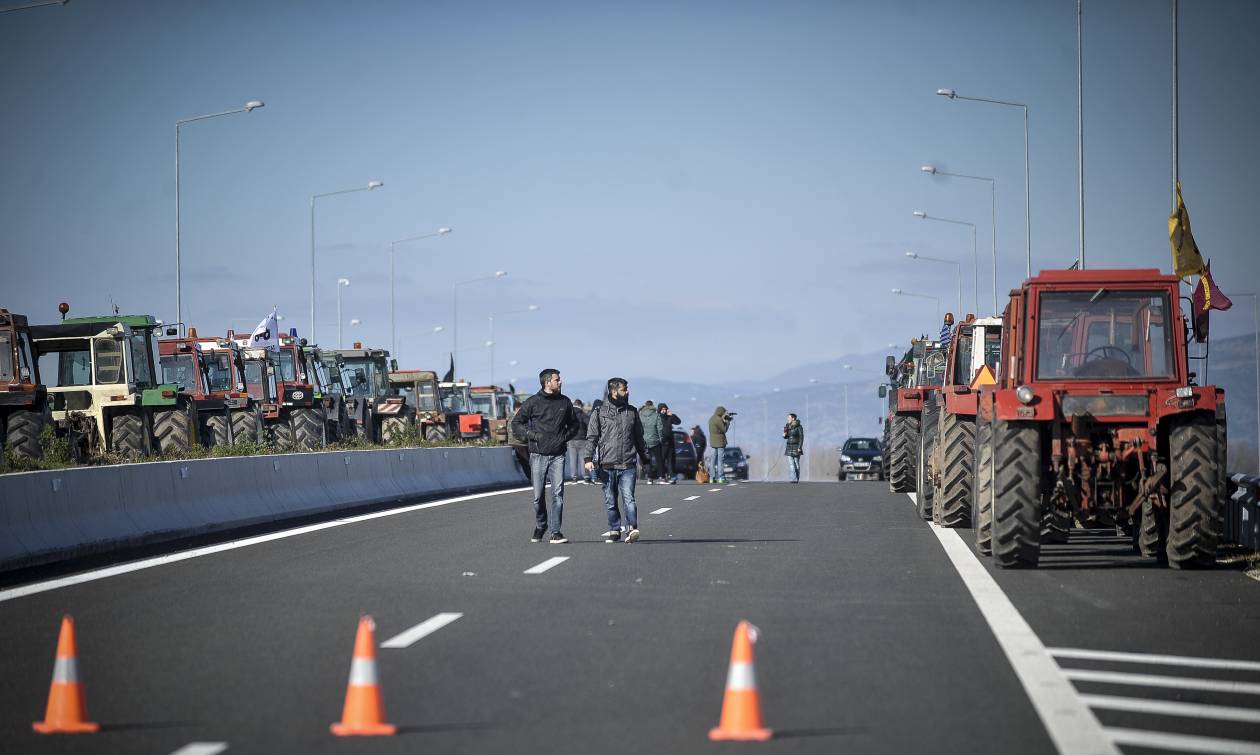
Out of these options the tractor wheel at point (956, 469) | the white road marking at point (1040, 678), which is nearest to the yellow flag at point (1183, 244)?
the tractor wheel at point (956, 469)

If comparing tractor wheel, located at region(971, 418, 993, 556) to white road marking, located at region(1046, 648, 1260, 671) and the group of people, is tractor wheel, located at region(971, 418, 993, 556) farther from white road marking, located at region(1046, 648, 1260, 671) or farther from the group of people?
white road marking, located at region(1046, 648, 1260, 671)

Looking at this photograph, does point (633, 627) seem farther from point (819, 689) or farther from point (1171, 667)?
point (1171, 667)

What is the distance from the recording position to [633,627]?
1152cm

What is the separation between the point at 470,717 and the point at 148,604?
18.1 feet

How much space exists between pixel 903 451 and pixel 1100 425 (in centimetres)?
1507

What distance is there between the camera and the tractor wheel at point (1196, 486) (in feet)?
50.8

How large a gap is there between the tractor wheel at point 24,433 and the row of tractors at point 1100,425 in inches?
561

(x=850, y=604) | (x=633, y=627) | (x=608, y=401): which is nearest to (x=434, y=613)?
Answer: (x=633, y=627)

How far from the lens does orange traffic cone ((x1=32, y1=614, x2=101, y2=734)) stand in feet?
25.9

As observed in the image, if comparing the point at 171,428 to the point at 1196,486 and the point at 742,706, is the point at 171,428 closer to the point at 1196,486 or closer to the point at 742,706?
the point at 1196,486

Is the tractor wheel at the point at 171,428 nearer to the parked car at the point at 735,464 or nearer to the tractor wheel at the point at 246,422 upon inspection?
the tractor wheel at the point at 246,422

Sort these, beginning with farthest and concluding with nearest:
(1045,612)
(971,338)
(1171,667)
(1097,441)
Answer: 1. (971,338)
2. (1097,441)
3. (1045,612)
4. (1171,667)

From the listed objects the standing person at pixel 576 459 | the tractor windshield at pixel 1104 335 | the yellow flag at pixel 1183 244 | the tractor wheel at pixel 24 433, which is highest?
the yellow flag at pixel 1183 244

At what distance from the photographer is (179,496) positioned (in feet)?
67.9
